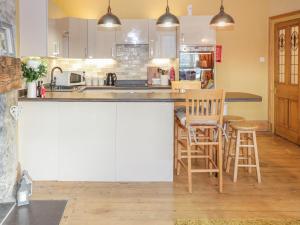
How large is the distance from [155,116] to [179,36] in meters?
2.88

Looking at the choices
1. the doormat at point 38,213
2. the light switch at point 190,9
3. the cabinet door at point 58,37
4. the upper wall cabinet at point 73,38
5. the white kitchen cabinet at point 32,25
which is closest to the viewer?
the doormat at point 38,213

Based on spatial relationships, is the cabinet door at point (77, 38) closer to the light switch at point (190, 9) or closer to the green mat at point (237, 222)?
the light switch at point (190, 9)

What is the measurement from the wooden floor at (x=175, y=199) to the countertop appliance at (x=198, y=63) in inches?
95.0

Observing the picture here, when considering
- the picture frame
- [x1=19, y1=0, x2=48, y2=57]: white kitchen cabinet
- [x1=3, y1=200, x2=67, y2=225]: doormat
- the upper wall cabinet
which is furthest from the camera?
the upper wall cabinet

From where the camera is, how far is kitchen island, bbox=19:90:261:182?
4688 millimetres

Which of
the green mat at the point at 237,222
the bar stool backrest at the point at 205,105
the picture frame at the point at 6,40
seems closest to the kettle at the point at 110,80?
the bar stool backrest at the point at 205,105

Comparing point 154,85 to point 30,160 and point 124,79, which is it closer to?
point 124,79

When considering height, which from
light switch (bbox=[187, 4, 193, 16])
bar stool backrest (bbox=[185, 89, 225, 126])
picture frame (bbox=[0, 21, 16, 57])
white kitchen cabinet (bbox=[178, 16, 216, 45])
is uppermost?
light switch (bbox=[187, 4, 193, 16])

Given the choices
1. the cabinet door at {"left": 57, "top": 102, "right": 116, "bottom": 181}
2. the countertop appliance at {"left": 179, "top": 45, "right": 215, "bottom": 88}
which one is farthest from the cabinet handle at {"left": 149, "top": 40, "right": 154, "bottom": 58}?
the cabinet door at {"left": 57, "top": 102, "right": 116, "bottom": 181}

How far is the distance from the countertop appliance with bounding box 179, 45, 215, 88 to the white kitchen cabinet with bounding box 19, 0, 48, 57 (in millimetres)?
2676

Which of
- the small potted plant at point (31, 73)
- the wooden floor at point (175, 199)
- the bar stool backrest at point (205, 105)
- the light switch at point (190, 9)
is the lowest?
the wooden floor at point (175, 199)

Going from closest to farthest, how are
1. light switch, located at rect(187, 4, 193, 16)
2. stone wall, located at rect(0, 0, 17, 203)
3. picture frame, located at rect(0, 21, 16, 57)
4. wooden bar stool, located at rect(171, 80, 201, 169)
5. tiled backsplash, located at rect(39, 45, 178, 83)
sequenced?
picture frame, located at rect(0, 21, 16, 57)
stone wall, located at rect(0, 0, 17, 203)
wooden bar stool, located at rect(171, 80, 201, 169)
light switch, located at rect(187, 4, 193, 16)
tiled backsplash, located at rect(39, 45, 178, 83)

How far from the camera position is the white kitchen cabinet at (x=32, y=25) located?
17.1 ft

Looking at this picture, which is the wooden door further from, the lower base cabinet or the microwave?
the microwave
